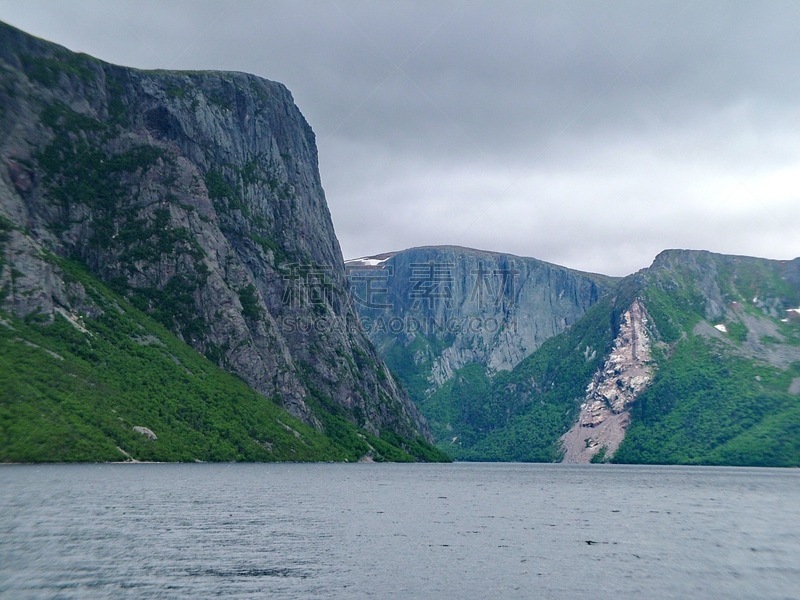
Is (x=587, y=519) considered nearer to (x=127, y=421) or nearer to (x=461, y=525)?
(x=461, y=525)

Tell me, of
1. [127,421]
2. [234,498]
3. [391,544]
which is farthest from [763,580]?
[127,421]

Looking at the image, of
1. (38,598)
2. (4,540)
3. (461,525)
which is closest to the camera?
(38,598)

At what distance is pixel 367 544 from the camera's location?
6975 cm

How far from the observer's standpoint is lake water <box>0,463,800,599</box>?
50.6m

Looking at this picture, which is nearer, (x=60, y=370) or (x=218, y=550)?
(x=218, y=550)

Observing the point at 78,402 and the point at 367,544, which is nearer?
the point at 367,544

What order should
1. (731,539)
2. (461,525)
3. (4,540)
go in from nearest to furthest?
(4,540) → (731,539) → (461,525)

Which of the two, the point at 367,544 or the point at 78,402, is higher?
the point at 78,402

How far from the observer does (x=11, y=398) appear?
148 meters

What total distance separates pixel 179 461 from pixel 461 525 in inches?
4688

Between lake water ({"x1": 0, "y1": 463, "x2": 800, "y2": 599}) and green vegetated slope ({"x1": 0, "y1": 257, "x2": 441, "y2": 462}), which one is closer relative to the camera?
lake water ({"x1": 0, "y1": 463, "x2": 800, "y2": 599})

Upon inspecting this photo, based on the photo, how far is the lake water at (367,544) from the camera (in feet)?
166

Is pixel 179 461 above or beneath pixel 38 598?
beneath

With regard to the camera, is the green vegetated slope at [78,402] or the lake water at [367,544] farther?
the green vegetated slope at [78,402]
